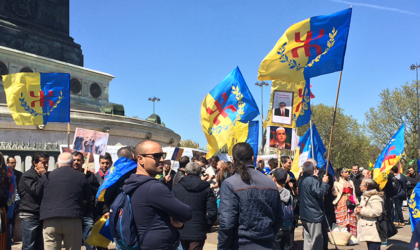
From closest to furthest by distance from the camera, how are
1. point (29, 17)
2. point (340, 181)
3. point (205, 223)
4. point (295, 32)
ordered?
point (205, 223) < point (295, 32) < point (340, 181) < point (29, 17)

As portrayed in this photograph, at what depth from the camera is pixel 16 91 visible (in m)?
11.5

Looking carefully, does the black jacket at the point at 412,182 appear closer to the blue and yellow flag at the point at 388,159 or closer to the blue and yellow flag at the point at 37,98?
the blue and yellow flag at the point at 388,159

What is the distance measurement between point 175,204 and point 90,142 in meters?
7.95

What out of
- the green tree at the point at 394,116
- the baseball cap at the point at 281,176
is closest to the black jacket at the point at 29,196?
the baseball cap at the point at 281,176

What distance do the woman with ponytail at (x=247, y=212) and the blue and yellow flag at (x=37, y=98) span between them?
306 inches

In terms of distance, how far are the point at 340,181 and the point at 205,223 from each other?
4.99m

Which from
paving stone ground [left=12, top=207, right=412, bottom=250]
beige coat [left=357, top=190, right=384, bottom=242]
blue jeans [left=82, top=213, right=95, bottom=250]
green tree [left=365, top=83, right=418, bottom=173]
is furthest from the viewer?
green tree [left=365, top=83, right=418, bottom=173]

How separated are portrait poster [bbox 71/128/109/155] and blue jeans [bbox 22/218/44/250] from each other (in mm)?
4455

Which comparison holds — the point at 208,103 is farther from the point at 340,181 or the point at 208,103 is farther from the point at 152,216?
the point at 152,216

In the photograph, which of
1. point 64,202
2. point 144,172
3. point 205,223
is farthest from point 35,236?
point 144,172

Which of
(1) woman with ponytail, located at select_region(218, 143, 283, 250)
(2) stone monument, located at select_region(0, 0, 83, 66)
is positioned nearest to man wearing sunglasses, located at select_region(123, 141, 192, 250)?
(1) woman with ponytail, located at select_region(218, 143, 283, 250)

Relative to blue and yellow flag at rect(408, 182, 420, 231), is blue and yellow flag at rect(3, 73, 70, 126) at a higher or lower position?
higher

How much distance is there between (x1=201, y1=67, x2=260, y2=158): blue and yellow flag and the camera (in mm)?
11023

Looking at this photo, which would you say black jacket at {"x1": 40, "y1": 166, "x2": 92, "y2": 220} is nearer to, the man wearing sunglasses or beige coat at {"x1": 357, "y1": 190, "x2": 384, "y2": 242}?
the man wearing sunglasses
